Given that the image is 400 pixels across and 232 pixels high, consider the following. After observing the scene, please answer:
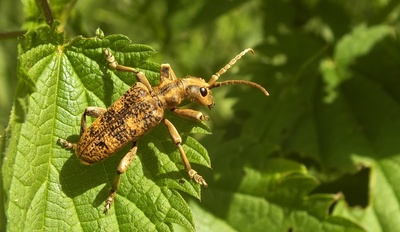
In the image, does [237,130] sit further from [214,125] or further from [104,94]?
[104,94]

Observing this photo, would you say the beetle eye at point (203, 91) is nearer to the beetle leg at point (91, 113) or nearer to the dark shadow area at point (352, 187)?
Result: the beetle leg at point (91, 113)

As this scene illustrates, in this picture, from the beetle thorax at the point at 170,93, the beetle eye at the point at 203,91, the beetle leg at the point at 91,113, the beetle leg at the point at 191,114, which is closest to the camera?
the beetle leg at the point at 91,113

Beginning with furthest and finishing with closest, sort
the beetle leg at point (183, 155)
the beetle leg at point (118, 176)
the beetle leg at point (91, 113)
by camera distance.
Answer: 1. the beetle leg at point (91, 113)
2. the beetle leg at point (183, 155)
3. the beetle leg at point (118, 176)

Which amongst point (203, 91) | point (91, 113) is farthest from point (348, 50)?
point (91, 113)

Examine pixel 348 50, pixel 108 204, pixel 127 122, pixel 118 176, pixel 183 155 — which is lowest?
pixel 108 204

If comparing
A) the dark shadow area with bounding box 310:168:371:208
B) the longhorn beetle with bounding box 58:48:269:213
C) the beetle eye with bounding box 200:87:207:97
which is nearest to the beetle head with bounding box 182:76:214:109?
the beetle eye with bounding box 200:87:207:97

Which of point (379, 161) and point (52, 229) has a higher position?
point (379, 161)

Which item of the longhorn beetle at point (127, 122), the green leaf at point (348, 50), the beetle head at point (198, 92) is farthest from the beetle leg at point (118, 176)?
the green leaf at point (348, 50)

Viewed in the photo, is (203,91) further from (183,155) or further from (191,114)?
(183,155)

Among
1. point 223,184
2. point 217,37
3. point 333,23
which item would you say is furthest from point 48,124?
point 217,37
